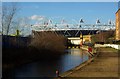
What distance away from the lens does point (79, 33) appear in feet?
550

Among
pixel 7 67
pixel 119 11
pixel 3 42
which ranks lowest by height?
pixel 7 67

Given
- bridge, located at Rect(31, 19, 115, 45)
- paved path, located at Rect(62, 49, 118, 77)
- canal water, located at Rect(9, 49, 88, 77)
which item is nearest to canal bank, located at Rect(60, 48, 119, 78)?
paved path, located at Rect(62, 49, 118, 77)

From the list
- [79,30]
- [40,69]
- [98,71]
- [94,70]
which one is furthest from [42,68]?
[79,30]

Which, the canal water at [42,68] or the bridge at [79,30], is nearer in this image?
the canal water at [42,68]

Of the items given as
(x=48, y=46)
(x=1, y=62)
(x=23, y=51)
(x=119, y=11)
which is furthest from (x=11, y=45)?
(x=119, y=11)

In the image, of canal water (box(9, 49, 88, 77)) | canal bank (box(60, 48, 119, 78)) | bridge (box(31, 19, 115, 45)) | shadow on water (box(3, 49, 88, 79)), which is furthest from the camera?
bridge (box(31, 19, 115, 45))

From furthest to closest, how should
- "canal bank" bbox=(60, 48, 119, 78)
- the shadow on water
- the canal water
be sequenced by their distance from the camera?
the canal water < the shadow on water < "canal bank" bbox=(60, 48, 119, 78)

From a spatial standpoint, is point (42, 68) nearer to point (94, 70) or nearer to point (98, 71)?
point (94, 70)

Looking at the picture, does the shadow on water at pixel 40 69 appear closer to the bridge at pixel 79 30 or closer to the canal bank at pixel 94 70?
the canal bank at pixel 94 70

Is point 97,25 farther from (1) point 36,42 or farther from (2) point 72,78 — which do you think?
(2) point 72,78

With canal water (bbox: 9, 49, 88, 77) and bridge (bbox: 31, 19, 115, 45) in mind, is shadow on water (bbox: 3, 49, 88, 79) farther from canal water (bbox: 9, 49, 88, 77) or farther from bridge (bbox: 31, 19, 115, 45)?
bridge (bbox: 31, 19, 115, 45)

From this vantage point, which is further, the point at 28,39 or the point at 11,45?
the point at 28,39

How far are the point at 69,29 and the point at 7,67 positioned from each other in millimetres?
134349

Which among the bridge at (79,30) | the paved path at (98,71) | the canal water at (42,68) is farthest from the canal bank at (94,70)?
the bridge at (79,30)
